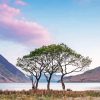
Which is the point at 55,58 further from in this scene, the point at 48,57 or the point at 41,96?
the point at 41,96

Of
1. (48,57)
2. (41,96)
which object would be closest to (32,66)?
(48,57)

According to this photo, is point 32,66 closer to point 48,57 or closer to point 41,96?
point 48,57

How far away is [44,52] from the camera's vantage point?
104 meters

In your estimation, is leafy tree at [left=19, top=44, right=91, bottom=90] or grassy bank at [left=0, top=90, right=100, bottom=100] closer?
grassy bank at [left=0, top=90, right=100, bottom=100]

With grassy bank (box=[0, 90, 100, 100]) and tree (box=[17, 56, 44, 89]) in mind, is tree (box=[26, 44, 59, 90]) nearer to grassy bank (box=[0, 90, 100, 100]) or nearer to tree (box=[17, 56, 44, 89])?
tree (box=[17, 56, 44, 89])

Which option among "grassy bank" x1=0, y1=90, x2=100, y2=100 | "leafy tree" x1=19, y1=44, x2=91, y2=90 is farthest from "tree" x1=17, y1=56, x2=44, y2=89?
"grassy bank" x1=0, y1=90, x2=100, y2=100

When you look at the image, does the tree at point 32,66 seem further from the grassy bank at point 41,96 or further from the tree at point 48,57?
the grassy bank at point 41,96

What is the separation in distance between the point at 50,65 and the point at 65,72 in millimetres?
9509

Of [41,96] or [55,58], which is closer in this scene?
[41,96]

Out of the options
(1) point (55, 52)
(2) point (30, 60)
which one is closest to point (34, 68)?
(2) point (30, 60)

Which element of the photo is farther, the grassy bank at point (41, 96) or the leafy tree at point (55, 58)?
the leafy tree at point (55, 58)

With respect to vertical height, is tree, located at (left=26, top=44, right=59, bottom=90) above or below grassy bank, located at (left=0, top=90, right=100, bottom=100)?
above

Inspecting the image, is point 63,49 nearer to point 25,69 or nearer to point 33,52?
point 33,52

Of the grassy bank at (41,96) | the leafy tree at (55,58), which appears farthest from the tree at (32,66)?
the grassy bank at (41,96)
